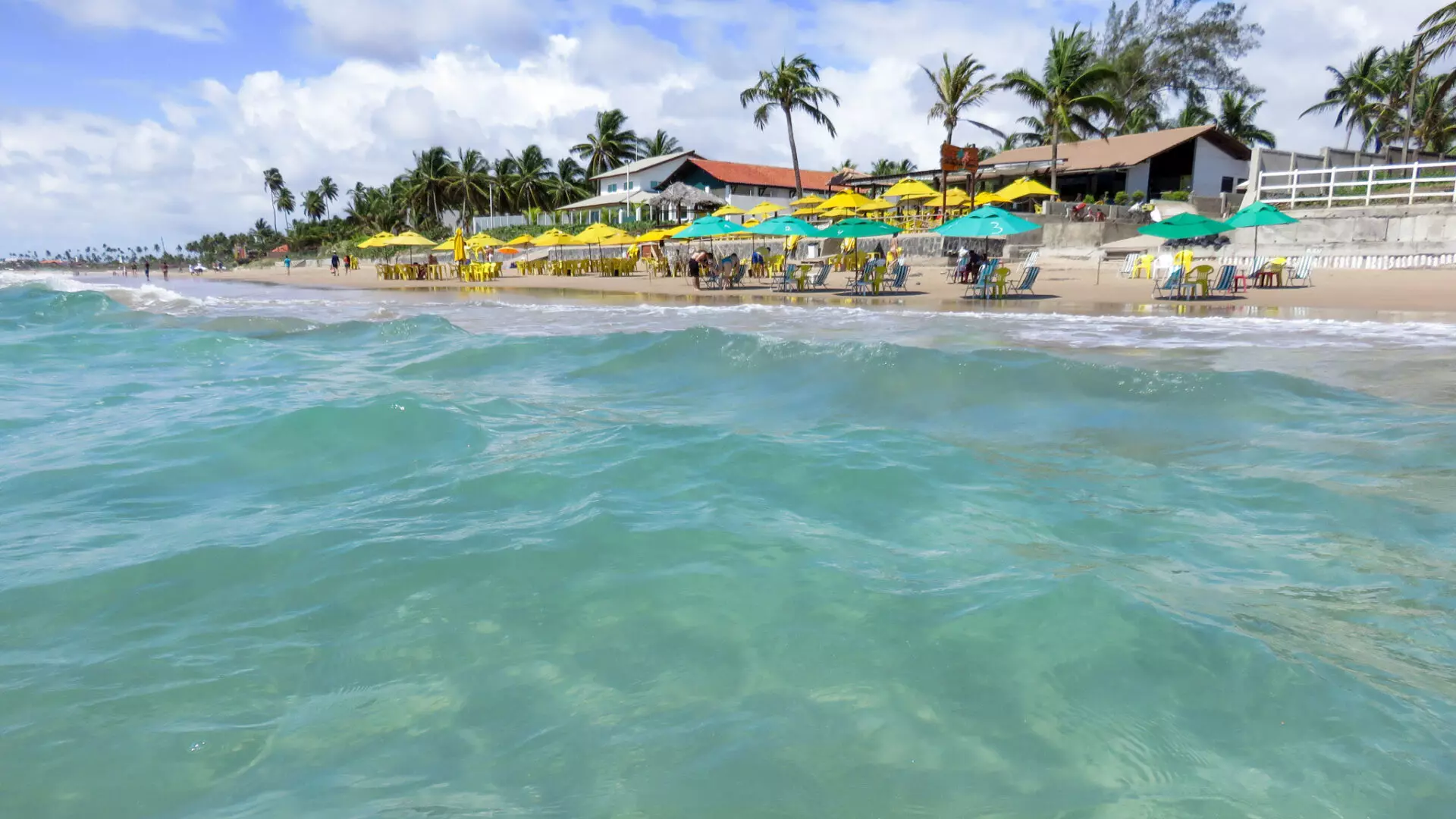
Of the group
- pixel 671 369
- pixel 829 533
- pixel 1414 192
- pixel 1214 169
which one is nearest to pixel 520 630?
pixel 829 533

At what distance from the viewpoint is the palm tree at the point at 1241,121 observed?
45312mm

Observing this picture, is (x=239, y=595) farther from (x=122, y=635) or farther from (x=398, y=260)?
(x=398, y=260)

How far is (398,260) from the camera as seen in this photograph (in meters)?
52.2

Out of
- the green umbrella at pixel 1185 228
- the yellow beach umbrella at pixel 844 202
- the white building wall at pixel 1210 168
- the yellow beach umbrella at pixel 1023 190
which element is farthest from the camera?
the white building wall at pixel 1210 168

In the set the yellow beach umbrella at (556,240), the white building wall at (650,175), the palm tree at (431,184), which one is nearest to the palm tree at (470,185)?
the palm tree at (431,184)

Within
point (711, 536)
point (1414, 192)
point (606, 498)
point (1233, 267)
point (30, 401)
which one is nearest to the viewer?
point (711, 536)

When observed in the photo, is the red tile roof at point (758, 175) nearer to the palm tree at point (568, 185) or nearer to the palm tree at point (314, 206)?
the palm tree at point (568, 185)

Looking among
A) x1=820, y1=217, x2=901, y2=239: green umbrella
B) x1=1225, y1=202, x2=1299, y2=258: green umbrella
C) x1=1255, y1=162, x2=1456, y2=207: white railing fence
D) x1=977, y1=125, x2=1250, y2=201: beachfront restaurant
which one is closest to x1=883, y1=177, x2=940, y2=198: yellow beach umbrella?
x1=820, y1=217, x2=901, y2=239: green umbrella

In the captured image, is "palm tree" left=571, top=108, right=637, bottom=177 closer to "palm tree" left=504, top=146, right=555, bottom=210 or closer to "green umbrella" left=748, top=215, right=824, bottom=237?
"palm tree" left=504, top=146, right=555, bottom=210

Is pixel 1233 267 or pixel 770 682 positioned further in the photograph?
pixel 1233 267

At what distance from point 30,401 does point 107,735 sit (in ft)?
26.2

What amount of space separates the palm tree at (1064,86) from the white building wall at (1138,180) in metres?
2.82

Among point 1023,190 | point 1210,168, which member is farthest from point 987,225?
point 1210,168

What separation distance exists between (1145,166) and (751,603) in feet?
120
